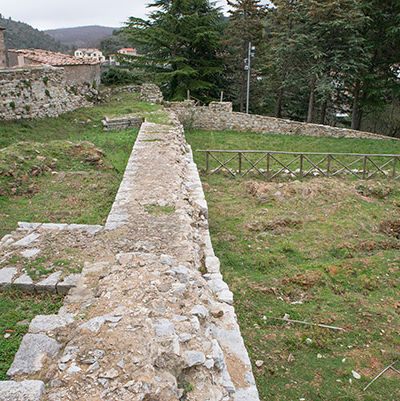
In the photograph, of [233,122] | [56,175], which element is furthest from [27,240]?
[233,122]

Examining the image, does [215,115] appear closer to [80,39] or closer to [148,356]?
[148,356]

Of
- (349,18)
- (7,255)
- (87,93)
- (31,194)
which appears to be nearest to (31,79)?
(87,93)

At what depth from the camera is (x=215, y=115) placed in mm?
18984

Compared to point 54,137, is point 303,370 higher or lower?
lower

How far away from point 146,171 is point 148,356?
15.7 feet

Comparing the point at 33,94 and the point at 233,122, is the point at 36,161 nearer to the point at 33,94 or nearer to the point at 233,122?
the point at 33,94

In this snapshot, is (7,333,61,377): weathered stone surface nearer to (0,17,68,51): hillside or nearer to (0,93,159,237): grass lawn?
(0,93,159,237): grass lawn

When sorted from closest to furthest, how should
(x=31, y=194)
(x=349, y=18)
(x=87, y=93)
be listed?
(x=31, y=194), (x=87, y=93), (x=349, y=18)

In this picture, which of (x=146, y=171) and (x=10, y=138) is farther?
(x=10, y=138)

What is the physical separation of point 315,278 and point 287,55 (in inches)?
726

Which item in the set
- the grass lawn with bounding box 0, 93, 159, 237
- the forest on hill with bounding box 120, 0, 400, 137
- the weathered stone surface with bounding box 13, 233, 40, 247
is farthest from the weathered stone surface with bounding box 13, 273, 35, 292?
the forest on hill with bounding box 120, 0, 400, 137

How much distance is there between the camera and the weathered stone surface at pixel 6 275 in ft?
12.0

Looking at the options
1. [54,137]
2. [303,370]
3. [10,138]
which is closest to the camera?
[303,370]

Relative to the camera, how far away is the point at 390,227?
786 centimetres
